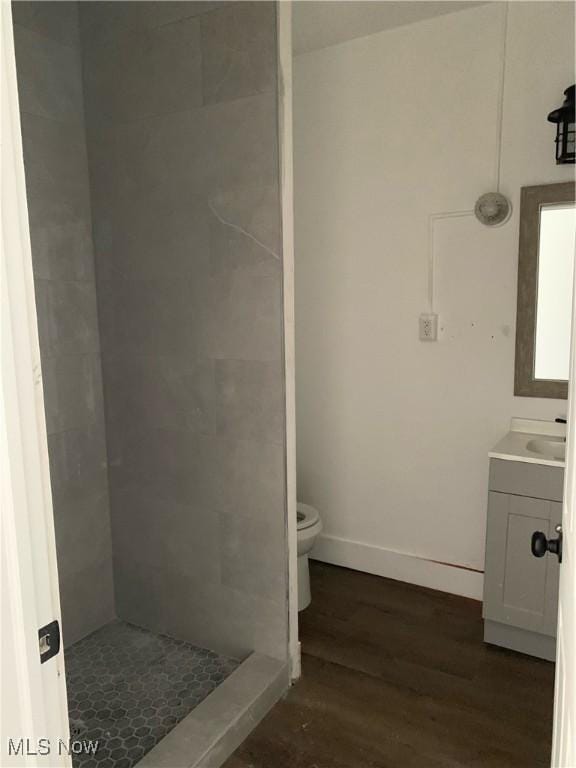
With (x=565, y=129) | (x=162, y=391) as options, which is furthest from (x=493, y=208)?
(x=162, y=391)

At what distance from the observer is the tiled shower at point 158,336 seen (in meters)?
2.00

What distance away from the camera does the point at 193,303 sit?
2.17 metres

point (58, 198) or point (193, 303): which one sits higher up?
point (58, 198)

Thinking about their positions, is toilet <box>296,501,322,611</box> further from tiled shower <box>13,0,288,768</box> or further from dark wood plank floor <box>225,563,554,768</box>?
tiled shower <box>13,0,288,768</box>

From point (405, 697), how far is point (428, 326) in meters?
1.54

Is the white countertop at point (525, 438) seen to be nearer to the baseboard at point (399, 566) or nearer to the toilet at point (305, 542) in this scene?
the baseboard at point (399, 566)

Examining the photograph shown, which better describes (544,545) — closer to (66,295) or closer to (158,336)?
(158,336)

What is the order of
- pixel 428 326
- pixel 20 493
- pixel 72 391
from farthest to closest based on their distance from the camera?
pixel 428 326 → pixel 72 391 → pixel 20 493

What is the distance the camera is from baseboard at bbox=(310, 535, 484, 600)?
2.79 meters

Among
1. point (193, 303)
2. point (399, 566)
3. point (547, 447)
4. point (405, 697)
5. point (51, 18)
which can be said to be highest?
point (51, 18)

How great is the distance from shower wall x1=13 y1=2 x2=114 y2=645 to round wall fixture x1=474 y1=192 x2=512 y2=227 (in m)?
1.64

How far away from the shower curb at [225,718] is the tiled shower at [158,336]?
0.11 m

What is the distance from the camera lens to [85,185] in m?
2.34

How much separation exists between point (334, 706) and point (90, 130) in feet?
7.69
